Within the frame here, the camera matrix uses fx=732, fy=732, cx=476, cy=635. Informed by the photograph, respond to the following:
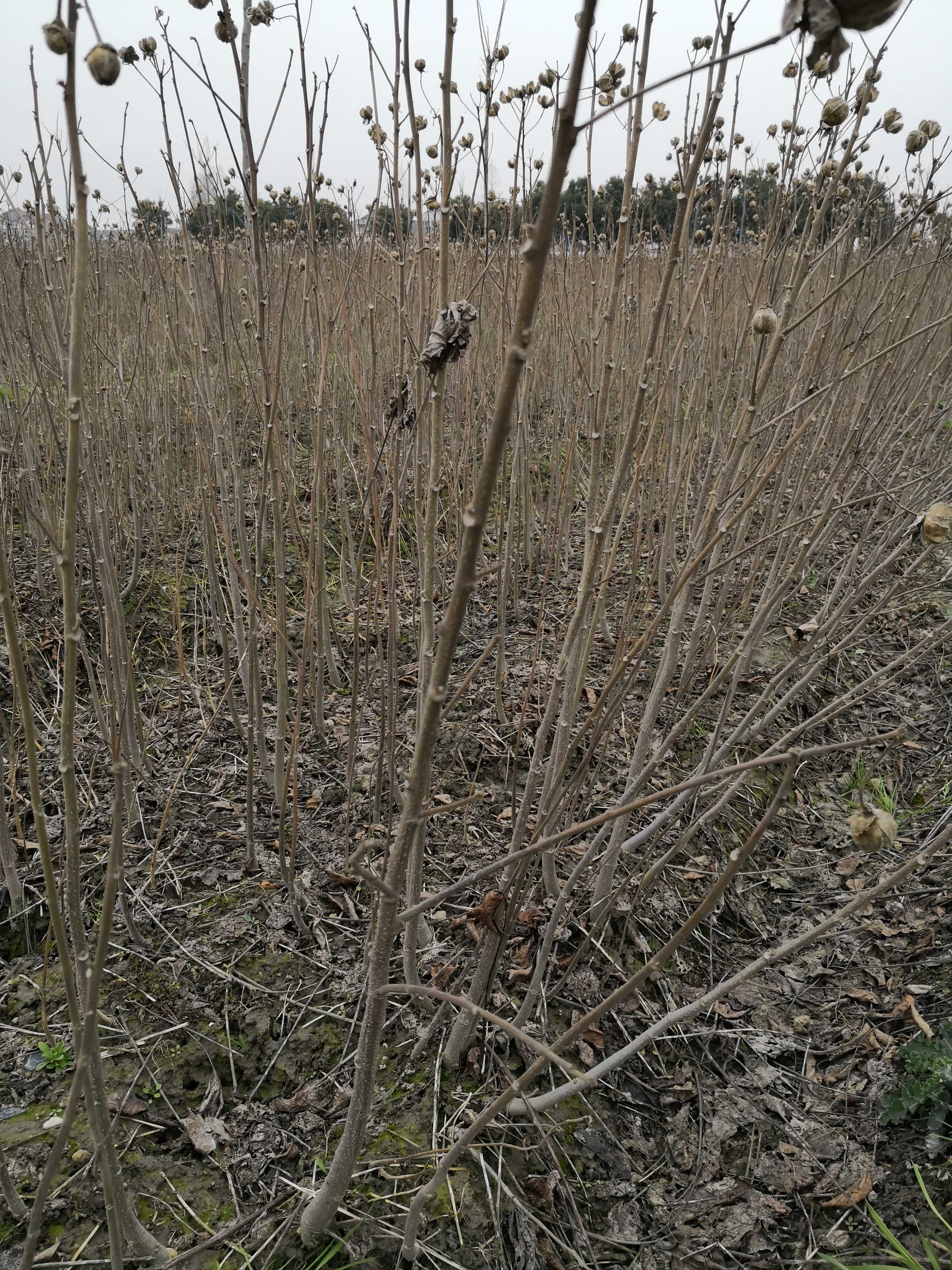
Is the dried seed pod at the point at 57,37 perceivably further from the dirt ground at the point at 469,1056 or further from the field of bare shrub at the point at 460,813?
the dirt ground at the point at 469,1056

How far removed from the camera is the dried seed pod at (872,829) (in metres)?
0.86

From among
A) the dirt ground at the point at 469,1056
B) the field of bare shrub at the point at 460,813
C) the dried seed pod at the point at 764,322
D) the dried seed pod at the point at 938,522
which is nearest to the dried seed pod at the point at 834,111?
the field of bare shrub at the point at 460,813

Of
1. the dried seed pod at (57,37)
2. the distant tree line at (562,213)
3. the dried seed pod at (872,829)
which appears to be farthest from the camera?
the distant tree line at (562,213)

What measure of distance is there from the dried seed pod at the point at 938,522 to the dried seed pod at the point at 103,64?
1.13m

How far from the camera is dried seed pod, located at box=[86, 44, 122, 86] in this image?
2.07 feet

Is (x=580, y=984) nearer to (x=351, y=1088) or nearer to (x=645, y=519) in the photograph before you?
(x=351, y=1088)

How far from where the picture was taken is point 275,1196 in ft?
3.73

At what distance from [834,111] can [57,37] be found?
1332 millimetres

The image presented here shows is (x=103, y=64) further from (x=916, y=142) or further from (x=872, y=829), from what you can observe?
(x=916, y=142)

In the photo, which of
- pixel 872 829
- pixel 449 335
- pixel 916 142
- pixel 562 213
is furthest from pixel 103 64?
pixel 562 213

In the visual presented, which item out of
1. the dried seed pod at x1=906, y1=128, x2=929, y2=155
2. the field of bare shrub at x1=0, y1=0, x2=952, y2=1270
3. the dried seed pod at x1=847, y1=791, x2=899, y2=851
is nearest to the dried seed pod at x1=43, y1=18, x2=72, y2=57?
the field of bare shrub at x1=0, y1=0, x2=952, y2=1270

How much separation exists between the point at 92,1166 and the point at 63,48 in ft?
4.64

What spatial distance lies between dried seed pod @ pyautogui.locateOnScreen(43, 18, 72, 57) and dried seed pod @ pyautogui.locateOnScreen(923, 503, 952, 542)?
115cm

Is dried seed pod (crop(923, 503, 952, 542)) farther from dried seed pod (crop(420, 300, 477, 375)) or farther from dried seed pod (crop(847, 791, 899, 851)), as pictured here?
dried seed pod (crop(420, 300, 477, 375))
